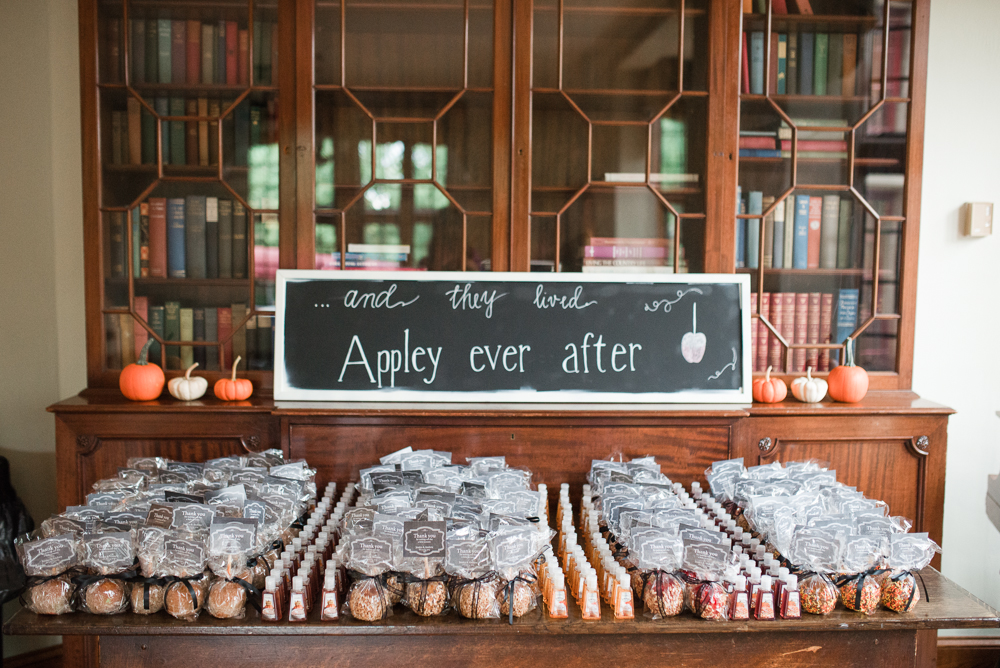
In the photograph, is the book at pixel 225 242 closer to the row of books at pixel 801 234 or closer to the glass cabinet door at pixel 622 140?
the glass cabinet door at pixel 622 140

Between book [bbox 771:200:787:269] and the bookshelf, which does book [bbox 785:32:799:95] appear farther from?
book [bbox 771:200:787:269]

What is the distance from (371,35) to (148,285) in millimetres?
1083

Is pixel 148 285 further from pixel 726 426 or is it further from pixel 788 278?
pixel 788 278

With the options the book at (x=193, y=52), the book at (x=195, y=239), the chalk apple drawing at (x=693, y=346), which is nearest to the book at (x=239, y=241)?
the book at (x=195, y=239)

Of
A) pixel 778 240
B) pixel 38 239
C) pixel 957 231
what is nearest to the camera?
pixel 778 240

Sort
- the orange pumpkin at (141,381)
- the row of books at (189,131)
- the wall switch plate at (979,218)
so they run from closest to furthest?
the orange pumpkin at (141,381) → the row of books at (189,131) → the wall switch plate at (979,218)

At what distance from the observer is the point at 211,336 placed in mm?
2176

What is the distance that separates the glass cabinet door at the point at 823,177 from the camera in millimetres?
2197

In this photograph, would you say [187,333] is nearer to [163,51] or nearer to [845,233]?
[163,51]

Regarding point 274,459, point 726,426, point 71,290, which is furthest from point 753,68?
point 71,290

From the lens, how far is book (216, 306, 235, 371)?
2168 millimetres

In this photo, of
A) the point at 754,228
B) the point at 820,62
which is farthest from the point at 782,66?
the point at 754,228

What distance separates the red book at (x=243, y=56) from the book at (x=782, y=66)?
172cm

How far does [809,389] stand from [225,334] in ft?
6.16
